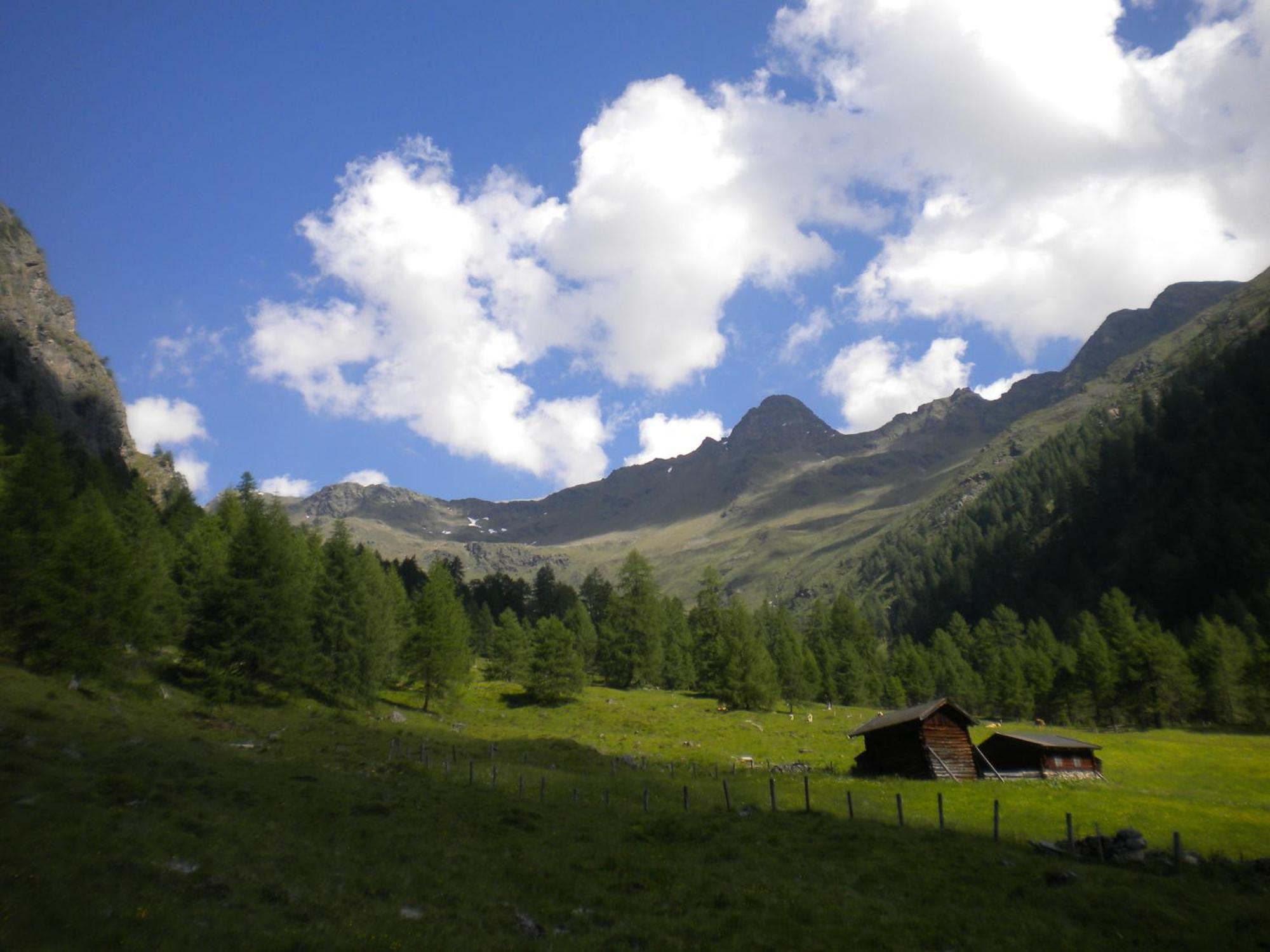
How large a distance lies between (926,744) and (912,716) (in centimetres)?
209

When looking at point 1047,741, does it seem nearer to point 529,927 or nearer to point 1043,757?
point 1043,757

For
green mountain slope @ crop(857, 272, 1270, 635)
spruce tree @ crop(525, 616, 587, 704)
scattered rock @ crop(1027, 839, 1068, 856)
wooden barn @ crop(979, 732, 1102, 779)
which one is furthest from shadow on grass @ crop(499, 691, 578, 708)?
green mountain slope @ crop(857, 272, 1270, 635)

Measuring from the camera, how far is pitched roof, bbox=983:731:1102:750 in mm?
50281

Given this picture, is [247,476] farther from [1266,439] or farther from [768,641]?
[1266,439]

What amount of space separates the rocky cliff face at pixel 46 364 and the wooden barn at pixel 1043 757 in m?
146

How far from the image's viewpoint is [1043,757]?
167ft

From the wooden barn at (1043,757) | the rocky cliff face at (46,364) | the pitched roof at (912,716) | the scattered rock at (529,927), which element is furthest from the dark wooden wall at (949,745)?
the rocky cliff face at (46,364)

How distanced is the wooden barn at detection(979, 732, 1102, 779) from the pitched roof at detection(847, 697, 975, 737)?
229 inches

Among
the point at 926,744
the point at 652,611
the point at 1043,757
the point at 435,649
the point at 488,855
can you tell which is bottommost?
the point at 1043,757

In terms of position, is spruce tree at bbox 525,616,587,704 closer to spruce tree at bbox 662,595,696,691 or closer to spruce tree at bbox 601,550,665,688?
spruce tree at bbox 601,550,665,688

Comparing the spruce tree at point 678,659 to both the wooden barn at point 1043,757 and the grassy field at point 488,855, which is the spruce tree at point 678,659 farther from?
the grassy field at point 488,855

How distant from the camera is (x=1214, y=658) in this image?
87375 millimetres

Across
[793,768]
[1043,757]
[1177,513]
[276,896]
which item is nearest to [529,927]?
[276,896]

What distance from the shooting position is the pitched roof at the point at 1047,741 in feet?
165
